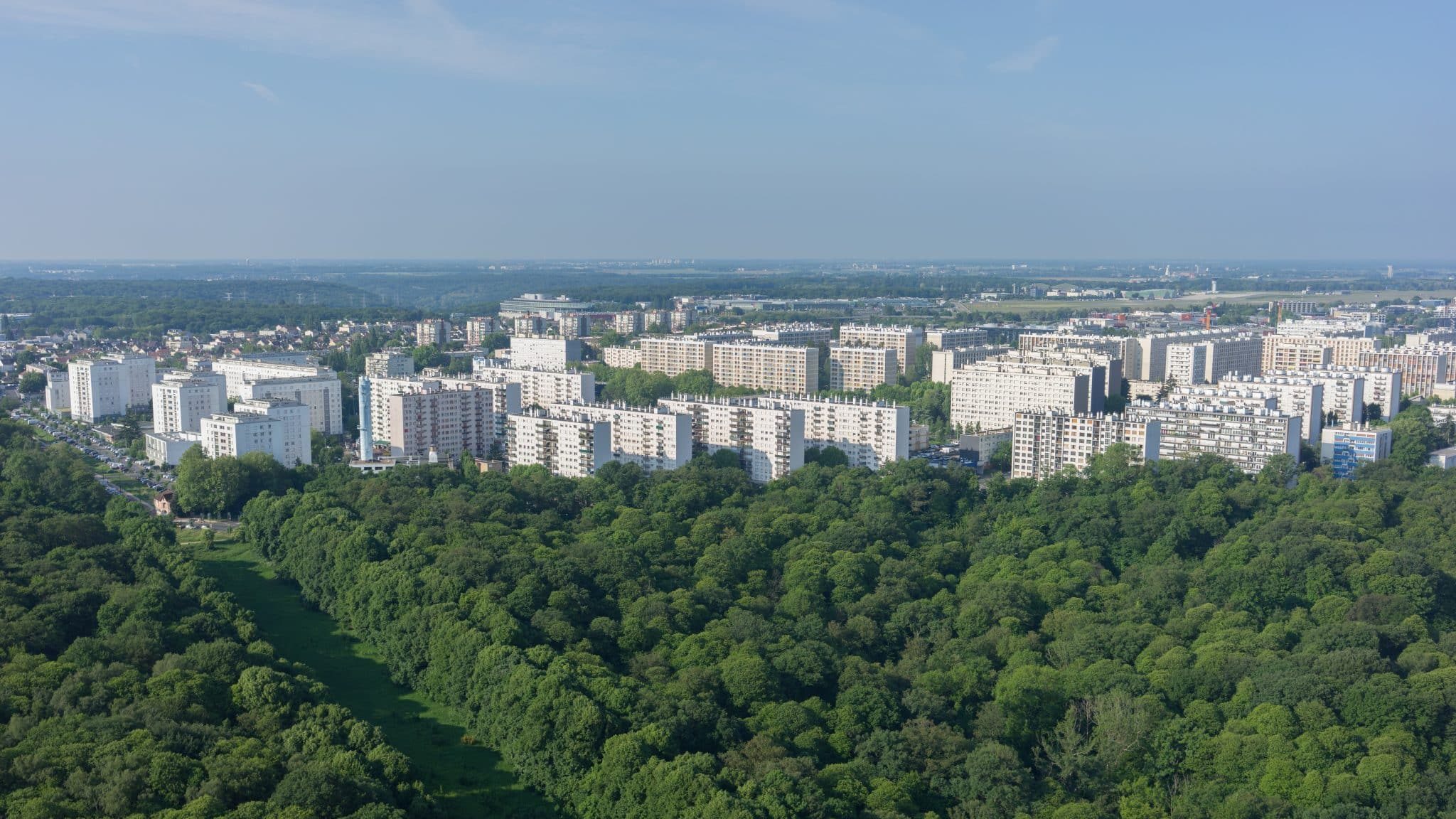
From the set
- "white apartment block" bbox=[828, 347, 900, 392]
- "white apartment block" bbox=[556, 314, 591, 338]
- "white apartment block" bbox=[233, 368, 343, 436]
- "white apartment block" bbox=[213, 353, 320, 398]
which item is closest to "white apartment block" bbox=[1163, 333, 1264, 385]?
"white apartment block" bbox=[828, 347, 900, 392]

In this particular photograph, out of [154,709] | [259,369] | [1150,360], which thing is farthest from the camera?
[1150,360]

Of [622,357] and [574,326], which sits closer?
[622,357]

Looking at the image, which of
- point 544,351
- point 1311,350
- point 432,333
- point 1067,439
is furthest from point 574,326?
point 1067,439

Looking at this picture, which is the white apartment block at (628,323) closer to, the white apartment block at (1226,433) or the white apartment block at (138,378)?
the white apartment block at (138,378)

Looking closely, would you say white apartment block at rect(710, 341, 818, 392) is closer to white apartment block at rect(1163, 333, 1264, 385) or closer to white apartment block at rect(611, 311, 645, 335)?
white apartment block at rect(1163, 333, 1264, 385)

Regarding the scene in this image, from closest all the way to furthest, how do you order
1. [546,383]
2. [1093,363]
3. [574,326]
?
[546,383] → [1093,363] → [574,326]

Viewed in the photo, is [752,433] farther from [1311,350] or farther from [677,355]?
[1311,350]

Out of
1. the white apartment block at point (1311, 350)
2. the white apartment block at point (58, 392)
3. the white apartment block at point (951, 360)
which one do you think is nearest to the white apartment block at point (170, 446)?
the white apartment block at point (58, 392)

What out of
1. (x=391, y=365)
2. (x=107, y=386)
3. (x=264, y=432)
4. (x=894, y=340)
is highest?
(x=894, y=340)
